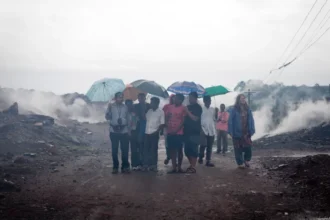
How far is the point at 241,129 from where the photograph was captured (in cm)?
945

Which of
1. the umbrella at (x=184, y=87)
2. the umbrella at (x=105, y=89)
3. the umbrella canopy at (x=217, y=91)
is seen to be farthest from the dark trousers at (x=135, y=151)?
the umbrella canopy at (x=217, y=91)

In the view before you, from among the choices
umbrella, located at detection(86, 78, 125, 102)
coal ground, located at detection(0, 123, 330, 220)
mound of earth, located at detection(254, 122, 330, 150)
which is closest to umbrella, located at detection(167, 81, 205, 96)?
umbrella, located at detection(86, 78, 125, 102)

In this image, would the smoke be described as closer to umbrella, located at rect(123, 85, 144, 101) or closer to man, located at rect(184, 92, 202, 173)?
umbrella, located at rect(123, 85, 144, 101)

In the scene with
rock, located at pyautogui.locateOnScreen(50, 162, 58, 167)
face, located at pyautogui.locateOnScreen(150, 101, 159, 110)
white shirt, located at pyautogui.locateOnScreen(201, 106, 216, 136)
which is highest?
face, located at pyautogui.locateOnScreen(150, 101, 159, 110)

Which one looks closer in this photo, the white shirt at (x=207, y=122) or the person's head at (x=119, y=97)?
the person's head at (x=119, y=97)

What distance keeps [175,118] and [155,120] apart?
1.71 feet

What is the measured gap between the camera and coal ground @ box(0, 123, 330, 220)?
212 inches

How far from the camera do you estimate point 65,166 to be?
1030 cm

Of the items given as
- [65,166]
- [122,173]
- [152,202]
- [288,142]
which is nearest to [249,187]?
[152,202]

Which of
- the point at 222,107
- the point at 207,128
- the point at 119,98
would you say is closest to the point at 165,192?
the point at 119,98

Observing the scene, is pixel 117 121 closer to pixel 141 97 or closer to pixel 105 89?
pixel 141 97

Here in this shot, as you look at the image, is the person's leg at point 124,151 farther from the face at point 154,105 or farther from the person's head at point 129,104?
the face at point 154,105

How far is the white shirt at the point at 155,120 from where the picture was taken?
876cm

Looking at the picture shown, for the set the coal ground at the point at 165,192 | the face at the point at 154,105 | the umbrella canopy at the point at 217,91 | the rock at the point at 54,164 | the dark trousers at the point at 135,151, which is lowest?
the rock at the point at 54,164
